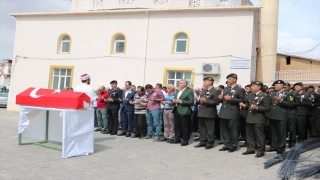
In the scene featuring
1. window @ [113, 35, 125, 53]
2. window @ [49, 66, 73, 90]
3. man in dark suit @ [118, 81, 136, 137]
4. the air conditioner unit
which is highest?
window @ [113, 35, 125, 53]

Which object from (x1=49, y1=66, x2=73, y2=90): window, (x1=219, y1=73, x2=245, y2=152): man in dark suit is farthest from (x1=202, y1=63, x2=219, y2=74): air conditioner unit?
(x1=49, y1=66, x2=73, y2=90): window

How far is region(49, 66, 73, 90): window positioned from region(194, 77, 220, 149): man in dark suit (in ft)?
36.4

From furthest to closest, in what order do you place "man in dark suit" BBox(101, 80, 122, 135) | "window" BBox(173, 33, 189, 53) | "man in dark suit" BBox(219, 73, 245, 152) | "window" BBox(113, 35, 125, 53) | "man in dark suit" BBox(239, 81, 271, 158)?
"window" BBox(113, 35, 125, 53), "window" BBox(173, 33, 189, 53), "man in dark suit" BBox(101, 80, 122, 135), "man in dark suit" BBox(219, 73, 245, 152), "man in dark suit" BBox(239, 81, 271, 158)

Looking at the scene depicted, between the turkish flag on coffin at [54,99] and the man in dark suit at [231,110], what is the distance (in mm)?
3258

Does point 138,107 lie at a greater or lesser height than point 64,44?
lesser

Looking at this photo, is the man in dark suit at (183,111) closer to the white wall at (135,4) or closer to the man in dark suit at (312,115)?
the man in dark suit at (312,115)

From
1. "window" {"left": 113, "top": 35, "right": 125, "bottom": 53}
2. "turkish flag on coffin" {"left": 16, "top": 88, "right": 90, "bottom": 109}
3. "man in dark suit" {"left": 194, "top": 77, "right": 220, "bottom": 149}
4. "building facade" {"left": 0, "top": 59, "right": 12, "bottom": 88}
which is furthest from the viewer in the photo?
"building facade" {"left": 0, "top": 59, "right": 12, "bottom": 88}

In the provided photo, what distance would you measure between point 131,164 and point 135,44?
35.4 ft

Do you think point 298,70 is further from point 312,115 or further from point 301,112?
point 301,112

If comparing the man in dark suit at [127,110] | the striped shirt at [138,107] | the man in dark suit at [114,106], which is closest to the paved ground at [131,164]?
the striped shirt at [138,107]

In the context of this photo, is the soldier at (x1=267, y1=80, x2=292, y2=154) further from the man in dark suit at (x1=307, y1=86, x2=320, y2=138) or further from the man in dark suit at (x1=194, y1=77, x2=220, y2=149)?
the man in dark suit at (x1=307, y1=86, x2=320, y2=138)

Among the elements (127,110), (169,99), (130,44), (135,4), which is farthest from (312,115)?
(135,4)

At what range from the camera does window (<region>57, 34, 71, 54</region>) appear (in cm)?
1700

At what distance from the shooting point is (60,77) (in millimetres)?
16969
